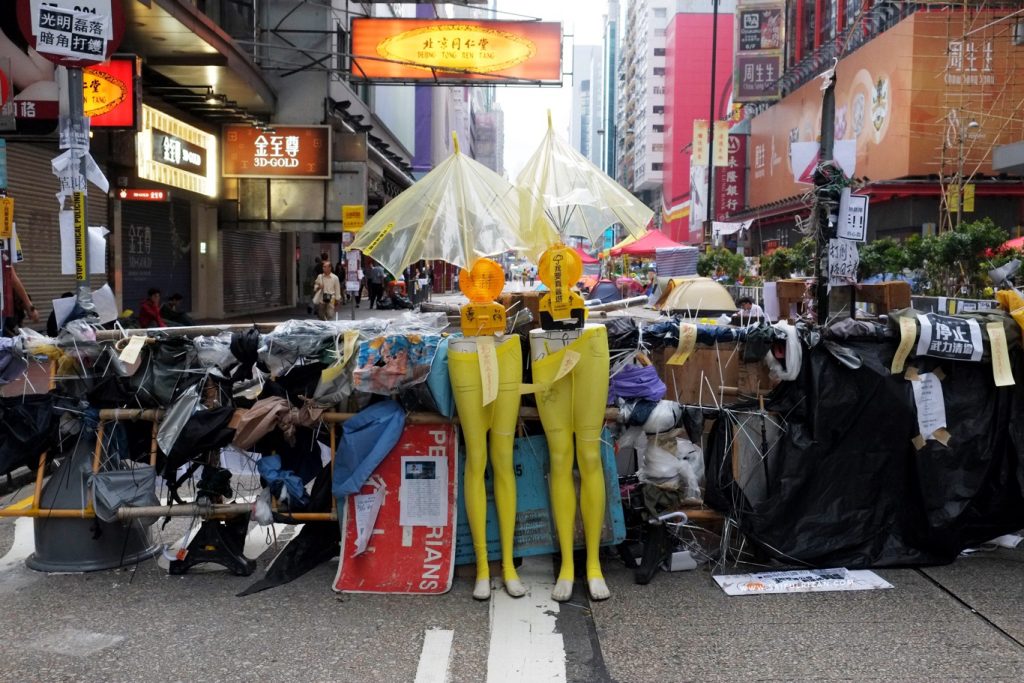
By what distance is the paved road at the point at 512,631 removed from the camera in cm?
396

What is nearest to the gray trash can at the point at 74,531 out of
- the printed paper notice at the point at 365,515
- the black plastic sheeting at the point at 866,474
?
the printed paper notice at the point at 365,515

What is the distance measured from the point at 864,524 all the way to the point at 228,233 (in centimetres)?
2303

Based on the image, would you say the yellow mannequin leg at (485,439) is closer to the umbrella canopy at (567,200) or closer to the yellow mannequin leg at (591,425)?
the yellow mannequin leg at (591,425)

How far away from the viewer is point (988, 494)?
5.47 meters

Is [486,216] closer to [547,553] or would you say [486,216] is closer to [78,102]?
[547,553]

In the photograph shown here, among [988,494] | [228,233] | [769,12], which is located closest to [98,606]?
[988,494]

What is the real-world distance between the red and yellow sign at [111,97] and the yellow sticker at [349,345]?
30.6 feet

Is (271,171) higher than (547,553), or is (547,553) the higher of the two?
(271,171)

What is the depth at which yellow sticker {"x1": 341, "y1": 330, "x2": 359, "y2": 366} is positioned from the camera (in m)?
5.16

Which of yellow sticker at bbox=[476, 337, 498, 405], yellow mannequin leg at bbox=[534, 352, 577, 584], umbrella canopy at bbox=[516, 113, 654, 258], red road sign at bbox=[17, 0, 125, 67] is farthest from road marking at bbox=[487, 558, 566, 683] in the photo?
red road sign at bbox=[17, 0, 125, 67]

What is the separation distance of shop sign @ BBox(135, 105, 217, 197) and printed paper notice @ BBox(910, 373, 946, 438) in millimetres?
14260

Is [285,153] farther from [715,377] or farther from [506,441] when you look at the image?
[506,441]

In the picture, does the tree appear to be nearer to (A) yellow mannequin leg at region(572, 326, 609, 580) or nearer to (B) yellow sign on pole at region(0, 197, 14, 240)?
(B) yellow sign on pole at region(0, 197, 14, 240)

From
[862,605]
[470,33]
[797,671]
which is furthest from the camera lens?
[470,33]
